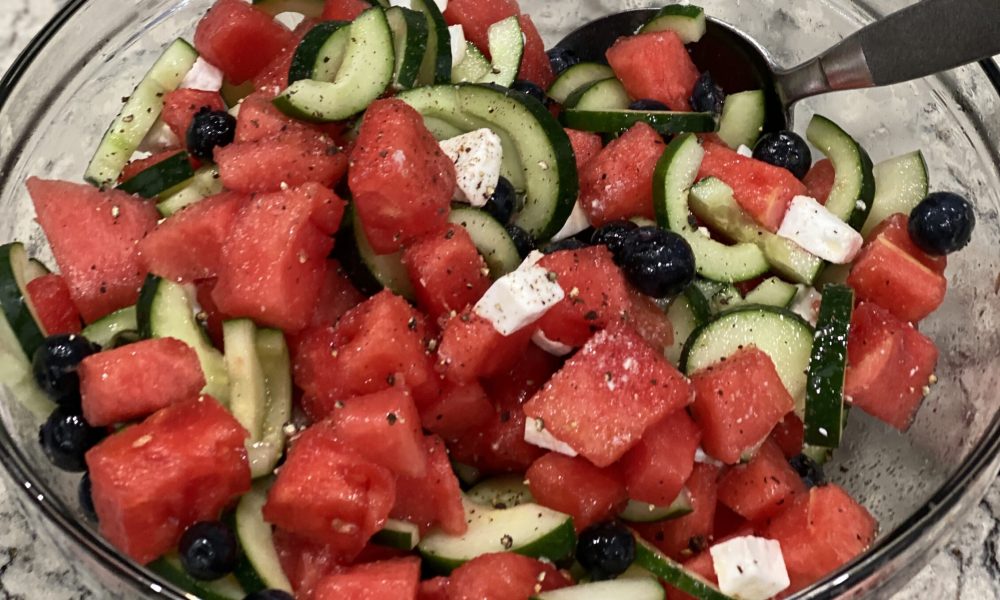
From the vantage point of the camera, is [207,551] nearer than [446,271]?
Yes

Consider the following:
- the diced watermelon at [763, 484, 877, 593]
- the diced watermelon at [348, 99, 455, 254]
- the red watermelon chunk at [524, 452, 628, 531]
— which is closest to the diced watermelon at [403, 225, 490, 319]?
the diced watermelon at [348, 99, 455, 254]

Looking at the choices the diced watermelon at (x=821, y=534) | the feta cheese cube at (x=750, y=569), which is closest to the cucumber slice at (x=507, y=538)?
the feta cheese cube at (x=750, y=569)

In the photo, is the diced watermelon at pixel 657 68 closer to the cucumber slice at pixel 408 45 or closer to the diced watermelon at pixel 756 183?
the diced watermelon at pixel 756 183

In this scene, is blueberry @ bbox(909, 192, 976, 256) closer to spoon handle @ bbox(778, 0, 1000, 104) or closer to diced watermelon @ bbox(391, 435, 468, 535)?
spoon handle @ bbox(778, 0, 1000, 104)

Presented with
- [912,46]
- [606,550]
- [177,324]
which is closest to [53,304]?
[177,324]

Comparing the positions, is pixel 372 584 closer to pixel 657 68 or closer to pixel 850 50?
pixel 657 68

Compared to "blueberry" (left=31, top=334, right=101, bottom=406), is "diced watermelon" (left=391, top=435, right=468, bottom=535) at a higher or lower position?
lower
